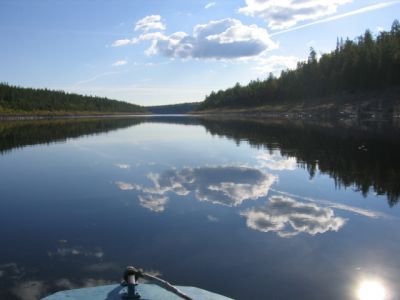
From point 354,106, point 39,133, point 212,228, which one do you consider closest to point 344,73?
point 354,106

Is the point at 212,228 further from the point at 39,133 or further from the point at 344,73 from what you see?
the point at 344,73

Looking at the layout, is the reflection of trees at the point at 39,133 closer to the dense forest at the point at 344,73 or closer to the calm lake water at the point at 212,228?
the calm lake water at the point at 212,228

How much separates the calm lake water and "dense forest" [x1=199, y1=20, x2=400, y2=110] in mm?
96626

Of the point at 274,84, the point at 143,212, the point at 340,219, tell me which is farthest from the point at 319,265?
the point at 274,84

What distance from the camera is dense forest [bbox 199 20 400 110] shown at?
114m

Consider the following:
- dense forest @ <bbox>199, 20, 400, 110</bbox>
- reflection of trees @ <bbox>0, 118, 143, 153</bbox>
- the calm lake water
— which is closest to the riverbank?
dense forest @ <bbox>199, 20, 400, 110</bbox>

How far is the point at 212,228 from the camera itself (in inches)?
545

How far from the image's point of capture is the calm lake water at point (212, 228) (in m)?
9.70

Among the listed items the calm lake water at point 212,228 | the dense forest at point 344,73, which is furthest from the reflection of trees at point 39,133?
the dense forest at point 344,73

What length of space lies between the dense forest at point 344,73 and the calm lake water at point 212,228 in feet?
317

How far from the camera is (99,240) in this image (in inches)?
493

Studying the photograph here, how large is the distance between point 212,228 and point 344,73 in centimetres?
12682

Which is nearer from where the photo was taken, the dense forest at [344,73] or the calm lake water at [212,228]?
the calm lake water at [212,228]

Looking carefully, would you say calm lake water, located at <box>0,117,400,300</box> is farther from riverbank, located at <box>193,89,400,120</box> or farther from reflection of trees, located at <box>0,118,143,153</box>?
riverbank, located at <box>193,89,400,120</box>
